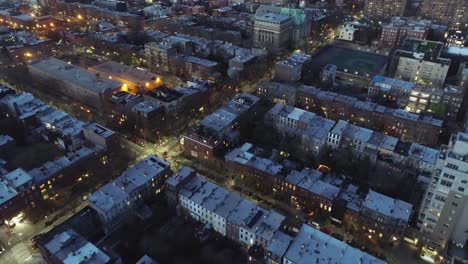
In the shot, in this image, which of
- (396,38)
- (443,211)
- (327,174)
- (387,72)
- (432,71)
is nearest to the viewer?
(443,211)

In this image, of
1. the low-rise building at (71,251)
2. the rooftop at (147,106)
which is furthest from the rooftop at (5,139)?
the low-rise building at (71,251)

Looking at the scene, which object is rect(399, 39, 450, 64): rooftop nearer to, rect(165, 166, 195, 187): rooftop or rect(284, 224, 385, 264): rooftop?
rect(284, 224, 385, 264): rooftop

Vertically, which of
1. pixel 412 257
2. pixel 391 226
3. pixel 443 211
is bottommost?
pixel 412 257

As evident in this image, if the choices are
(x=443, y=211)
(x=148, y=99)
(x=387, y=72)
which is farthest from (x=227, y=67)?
(x=443, y=211)

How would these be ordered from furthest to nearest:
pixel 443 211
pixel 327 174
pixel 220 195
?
1. pixel 327 174
2. pixel 220 195
3. pixel 443 211

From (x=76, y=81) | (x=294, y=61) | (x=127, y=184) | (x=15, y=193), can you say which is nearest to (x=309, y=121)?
(x=294, y=61)

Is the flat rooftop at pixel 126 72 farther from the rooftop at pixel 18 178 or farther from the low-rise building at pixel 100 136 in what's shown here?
the rooftop at pixel 18 178

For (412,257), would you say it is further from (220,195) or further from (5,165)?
(5,165)
